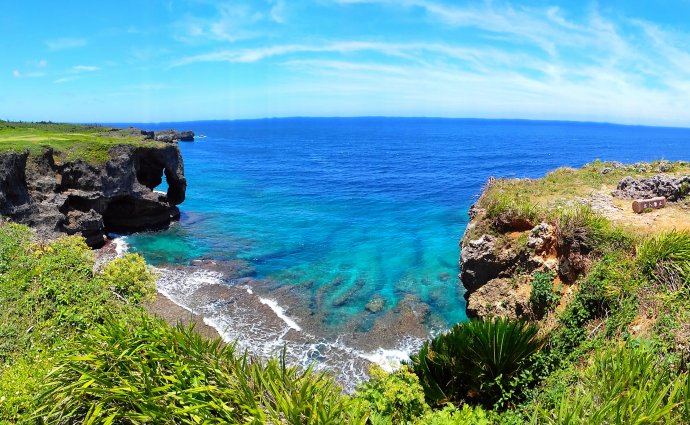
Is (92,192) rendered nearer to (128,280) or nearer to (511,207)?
(128,280)

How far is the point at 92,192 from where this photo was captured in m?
34.4

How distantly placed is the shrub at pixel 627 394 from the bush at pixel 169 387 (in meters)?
4.45

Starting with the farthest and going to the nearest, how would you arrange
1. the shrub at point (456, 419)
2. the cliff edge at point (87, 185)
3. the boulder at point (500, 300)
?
the cliff edge at point (87, 185)
the boulder at point (500, 300)
the shrub at point (456, 419)

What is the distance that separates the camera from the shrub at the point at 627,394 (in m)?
7.19

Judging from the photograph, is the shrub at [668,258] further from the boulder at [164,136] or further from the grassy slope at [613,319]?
the boulder at [164,136]

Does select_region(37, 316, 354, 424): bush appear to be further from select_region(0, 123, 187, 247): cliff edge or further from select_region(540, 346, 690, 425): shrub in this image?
select_region(0, 123, 187, 247): cliff edge

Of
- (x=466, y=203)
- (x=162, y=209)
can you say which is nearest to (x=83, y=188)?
(x=162, y=209)

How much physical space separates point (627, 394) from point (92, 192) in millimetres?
37602

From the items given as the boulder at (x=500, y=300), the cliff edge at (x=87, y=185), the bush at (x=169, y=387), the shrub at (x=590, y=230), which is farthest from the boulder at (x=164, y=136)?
the shrub at (x=590, y=230)

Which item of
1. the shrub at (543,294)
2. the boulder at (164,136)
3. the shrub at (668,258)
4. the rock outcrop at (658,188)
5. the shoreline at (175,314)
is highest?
the boulder at (164,136)

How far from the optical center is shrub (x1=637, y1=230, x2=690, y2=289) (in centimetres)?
1086

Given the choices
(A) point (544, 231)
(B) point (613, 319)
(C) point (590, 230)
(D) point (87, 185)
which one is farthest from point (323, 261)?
(B) point (613, 319)

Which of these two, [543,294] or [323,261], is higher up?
[543,294]

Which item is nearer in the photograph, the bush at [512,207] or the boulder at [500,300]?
the boulder at [500,300]
